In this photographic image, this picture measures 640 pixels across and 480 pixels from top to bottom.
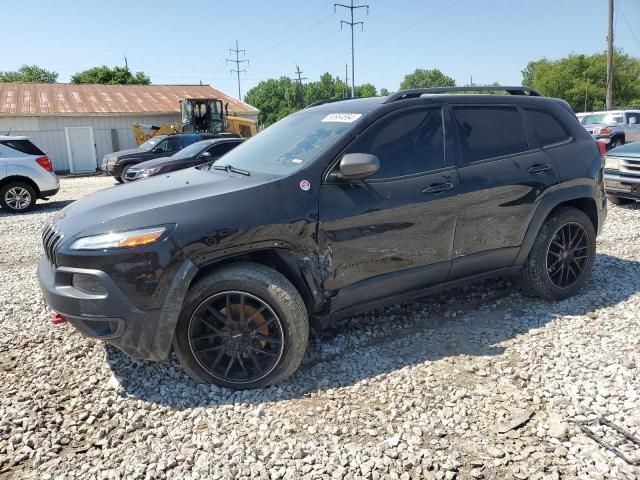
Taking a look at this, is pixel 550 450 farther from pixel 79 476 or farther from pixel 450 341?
pixel 79 476

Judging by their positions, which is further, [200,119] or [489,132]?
[200,119]

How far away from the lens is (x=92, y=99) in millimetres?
27844

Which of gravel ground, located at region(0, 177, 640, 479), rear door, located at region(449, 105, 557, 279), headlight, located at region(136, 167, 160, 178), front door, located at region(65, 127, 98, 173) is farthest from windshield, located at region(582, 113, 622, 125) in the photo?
front door, located at region(65, 127, 98, 173)

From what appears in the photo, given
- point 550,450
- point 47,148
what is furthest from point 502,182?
point 47,148

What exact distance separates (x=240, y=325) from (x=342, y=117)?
169 centimetres

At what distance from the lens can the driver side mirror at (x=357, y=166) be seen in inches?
121

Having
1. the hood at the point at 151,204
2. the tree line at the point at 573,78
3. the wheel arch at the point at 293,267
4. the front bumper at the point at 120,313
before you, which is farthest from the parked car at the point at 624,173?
the tree line at the point at 573,78

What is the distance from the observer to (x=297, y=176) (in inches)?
122

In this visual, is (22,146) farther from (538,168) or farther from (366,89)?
(366,89)

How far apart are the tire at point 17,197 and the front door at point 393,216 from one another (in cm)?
1027

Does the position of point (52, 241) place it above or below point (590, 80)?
below

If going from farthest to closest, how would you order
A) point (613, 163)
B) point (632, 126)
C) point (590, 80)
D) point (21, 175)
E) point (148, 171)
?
point (590, 80)
point (632, 126)
point (148, 171)
point (21, 175)
point (613, 163)

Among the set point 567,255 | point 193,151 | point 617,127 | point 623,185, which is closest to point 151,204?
point 567,255

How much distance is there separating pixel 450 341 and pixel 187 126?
22.8 m
